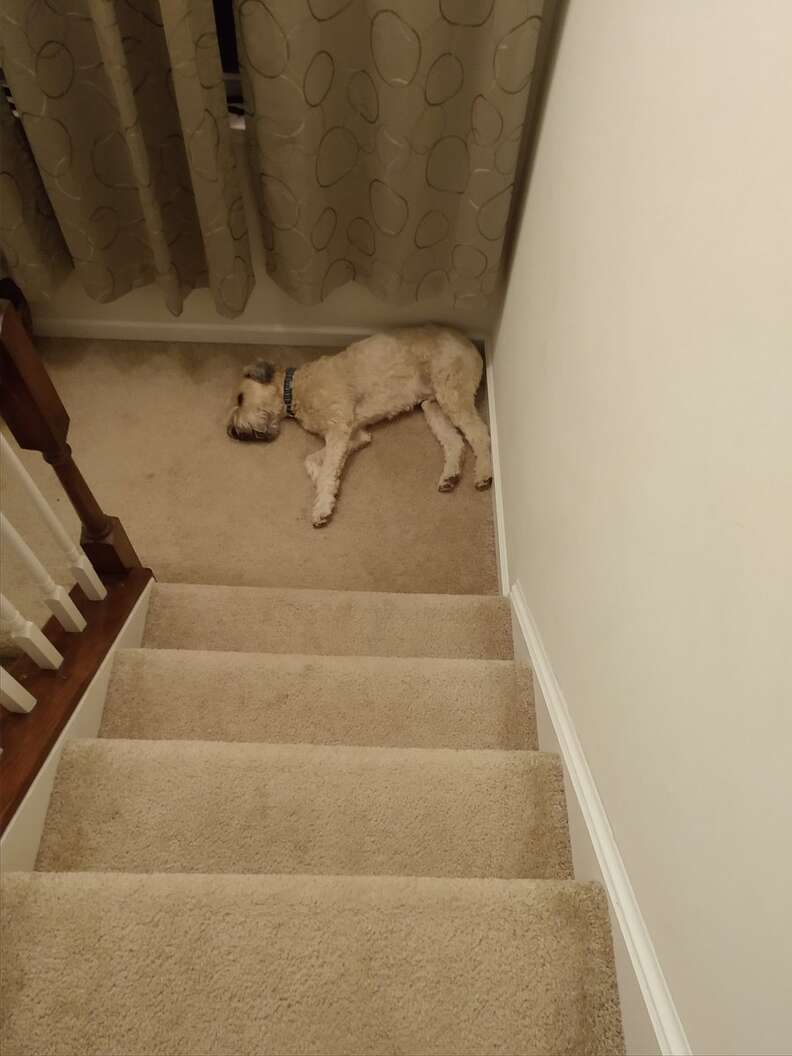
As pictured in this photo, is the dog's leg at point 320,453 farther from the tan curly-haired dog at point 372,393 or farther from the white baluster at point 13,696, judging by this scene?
the white baluster at point 13,696

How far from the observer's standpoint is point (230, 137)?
79.9 inches

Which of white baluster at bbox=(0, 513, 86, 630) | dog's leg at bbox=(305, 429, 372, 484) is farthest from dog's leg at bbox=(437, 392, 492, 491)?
white baluster at bbox=(0, 513, 86, 630)

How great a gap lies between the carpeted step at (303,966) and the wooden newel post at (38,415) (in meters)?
0.73

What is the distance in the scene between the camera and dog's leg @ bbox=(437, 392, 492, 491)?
2.37m

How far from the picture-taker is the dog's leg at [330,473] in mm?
2307

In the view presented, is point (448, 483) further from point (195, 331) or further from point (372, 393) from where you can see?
point (195, 331)

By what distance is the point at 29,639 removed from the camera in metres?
1.22

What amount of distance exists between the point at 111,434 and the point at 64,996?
1972 mm

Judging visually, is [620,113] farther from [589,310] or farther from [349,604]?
[349,604]

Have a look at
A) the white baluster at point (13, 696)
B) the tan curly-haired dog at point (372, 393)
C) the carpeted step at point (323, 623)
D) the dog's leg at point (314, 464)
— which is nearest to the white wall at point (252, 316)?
the tan curly-haired dog at point (372, 393)

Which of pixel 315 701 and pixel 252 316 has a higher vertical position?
pixel 315 701

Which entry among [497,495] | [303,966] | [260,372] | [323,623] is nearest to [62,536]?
[323,623]

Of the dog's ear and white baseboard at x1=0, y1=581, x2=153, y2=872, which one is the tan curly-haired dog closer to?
the dog's ear

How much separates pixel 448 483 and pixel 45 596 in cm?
140
